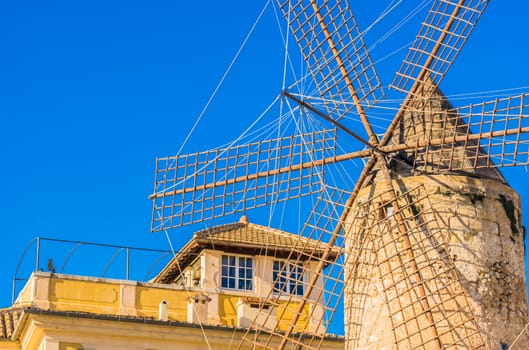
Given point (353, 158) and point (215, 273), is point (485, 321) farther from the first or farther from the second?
point (215, 273)

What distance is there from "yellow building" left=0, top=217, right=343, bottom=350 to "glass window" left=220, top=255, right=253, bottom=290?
2cm

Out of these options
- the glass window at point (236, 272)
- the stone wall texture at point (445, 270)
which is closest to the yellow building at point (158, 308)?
the glass window at point (236, 272)

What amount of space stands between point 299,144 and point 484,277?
177 inches

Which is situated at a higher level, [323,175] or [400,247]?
[323,175]

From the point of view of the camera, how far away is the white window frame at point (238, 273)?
105ft

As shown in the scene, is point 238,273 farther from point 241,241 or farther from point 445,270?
point 445,270

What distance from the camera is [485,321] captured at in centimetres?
2039

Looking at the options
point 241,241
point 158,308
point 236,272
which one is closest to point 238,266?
point 236,272

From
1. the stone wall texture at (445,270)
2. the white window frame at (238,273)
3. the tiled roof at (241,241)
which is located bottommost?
the stone wall texture at (445,270)

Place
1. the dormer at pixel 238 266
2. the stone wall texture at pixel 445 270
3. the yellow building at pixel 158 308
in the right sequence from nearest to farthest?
the stone wall texture at pixel 445 270 → the yellow building at pixel 158 308 → the dormer at pixel 238 266

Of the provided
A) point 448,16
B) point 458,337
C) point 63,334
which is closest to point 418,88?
point 448,16

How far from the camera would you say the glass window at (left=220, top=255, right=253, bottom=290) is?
32.0 metres

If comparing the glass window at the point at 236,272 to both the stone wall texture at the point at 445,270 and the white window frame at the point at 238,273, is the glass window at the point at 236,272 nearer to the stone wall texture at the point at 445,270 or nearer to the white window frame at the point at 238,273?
the white window frame at the point at 238,273

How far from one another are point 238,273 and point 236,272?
0.05 meters
